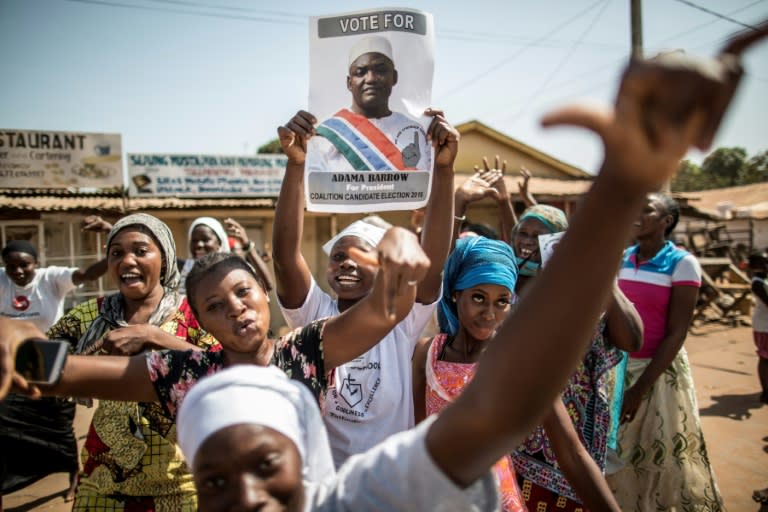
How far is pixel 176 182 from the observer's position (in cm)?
1089

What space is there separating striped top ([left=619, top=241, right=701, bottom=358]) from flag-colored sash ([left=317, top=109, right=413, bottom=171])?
200cm

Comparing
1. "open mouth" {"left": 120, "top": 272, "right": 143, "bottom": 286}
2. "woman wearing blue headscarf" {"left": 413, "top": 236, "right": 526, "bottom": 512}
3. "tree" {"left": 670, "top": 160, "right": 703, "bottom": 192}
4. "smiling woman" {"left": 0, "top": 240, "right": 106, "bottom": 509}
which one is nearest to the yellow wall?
"smiling woman" {"left": 0, "top": 240, "right": 106, "bottom": 509}

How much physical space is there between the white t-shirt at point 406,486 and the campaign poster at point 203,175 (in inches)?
382

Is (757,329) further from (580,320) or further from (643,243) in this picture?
(580,320)

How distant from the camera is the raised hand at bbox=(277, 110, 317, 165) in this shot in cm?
218

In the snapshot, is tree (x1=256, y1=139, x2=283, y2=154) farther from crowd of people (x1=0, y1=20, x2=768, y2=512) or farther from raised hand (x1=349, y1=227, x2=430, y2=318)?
raised hand (x1=349, y1=227, x2=430, y2=318)

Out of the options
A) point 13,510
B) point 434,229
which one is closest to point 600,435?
point 434,229

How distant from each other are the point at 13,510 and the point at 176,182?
25.8 ft

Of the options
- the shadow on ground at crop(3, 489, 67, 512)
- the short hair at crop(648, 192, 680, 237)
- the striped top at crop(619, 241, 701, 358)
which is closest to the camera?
the striped top at crop(619, 241, 701, 358)

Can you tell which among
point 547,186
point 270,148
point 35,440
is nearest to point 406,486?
point 35,440

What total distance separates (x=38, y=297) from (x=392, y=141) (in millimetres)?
4132

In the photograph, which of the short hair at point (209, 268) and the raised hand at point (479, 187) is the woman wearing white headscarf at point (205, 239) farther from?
the short hair at point (209, 268)

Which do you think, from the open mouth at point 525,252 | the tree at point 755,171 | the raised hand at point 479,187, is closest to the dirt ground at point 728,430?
the open mouth at point 525,252

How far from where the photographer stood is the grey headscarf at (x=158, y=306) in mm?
2215
